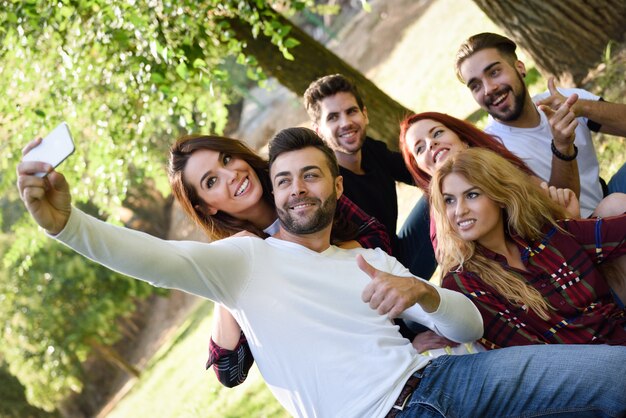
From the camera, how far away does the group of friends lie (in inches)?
101

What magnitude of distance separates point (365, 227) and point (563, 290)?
1.01 meters

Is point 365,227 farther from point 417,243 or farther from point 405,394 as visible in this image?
point 405,394

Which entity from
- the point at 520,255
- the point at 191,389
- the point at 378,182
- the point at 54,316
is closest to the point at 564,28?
the point at 378,182

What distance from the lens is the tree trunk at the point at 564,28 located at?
19.4 ft

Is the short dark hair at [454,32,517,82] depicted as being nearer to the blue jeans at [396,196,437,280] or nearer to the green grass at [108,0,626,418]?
the blue jeans at [396,196,437,280]

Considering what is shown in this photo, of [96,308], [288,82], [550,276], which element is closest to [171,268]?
[550,276]

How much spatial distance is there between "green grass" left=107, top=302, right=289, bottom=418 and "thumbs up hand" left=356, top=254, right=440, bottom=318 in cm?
437

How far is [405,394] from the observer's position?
106 inches

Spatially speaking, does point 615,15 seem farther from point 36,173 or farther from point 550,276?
point 36,173


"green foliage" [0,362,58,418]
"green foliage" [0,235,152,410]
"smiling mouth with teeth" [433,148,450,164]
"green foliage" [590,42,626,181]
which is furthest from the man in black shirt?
"green foliage" [0,362,58,418]

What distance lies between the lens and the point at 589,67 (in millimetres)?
6383

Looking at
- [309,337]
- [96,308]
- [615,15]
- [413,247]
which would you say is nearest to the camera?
[309,337]

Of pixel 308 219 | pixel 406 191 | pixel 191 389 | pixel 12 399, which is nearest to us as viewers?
pixel 308 219

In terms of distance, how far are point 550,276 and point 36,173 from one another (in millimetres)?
2022
